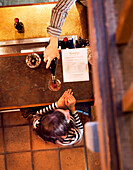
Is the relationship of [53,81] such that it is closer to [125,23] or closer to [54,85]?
[54,85]

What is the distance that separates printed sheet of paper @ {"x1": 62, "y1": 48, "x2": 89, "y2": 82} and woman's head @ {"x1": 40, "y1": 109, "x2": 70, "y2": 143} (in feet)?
1.55

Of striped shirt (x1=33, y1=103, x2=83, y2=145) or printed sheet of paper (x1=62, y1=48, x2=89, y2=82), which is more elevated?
printed sheet of paper (x1=62, y1=48, x2=89, y2=82)

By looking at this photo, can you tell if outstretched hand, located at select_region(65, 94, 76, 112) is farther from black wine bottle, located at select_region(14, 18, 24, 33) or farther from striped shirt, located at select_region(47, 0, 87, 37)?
black wine bottle, located at select_region(14, 18, 24, 33)

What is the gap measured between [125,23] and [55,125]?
1.52 meters

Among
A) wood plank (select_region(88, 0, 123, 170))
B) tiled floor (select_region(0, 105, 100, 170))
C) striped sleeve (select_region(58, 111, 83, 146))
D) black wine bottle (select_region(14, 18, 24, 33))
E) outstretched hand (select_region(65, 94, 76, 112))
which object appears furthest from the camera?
black wine bottle (select_region(14, 18, 24, 33))

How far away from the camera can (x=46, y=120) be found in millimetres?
1961

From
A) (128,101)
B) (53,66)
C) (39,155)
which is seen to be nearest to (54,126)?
(53,66)

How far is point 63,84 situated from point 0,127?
1.45m

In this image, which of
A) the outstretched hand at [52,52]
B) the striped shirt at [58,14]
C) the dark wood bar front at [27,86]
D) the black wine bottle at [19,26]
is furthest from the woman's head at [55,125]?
the black wine bottle at [19,26]

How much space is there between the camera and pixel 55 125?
190cm

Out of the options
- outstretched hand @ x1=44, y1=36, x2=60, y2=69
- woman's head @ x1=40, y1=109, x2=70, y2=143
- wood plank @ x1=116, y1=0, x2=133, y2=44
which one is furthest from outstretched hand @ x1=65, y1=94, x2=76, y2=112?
wood plank @ x1=116, y1=0, x2=133, y2=44

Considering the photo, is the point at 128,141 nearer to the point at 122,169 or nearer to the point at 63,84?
the point at 122,169

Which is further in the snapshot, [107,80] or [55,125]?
[55,125]

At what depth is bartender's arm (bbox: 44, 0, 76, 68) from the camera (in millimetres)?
1975
